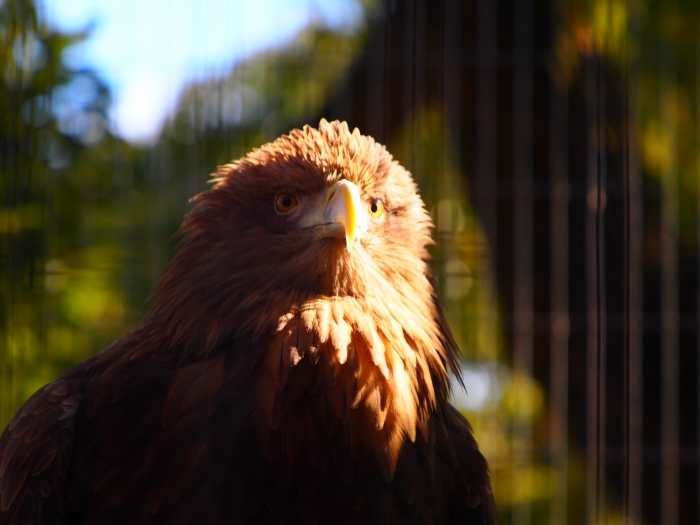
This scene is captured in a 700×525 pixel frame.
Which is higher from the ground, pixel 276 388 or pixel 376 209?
pixel 376 209

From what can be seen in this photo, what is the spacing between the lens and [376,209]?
1.83m

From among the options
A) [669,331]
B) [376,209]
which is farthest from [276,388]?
[669,331]

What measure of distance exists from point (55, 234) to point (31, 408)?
2128mm

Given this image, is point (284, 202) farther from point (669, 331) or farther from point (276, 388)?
point (669, 331)

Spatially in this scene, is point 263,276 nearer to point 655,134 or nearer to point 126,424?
point 126,424

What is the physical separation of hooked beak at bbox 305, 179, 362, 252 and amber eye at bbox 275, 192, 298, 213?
0.35 feet

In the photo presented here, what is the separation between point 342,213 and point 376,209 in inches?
9.3

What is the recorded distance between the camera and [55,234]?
360cm

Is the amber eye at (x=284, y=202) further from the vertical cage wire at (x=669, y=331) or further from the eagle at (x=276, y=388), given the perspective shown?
the vertical cage wire at (x=669, y=331)

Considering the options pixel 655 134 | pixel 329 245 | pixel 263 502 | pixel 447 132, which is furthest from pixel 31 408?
pixel 655 134

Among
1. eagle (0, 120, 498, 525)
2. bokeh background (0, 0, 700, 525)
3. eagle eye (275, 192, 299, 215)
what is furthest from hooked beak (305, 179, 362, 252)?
bokeh background (0, 0, 700, 525)

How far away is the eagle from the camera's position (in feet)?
4.92

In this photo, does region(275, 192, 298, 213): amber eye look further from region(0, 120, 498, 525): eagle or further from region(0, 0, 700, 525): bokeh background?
region(0, 0, 700, 525): bokeh background

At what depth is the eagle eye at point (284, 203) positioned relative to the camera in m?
1.76
